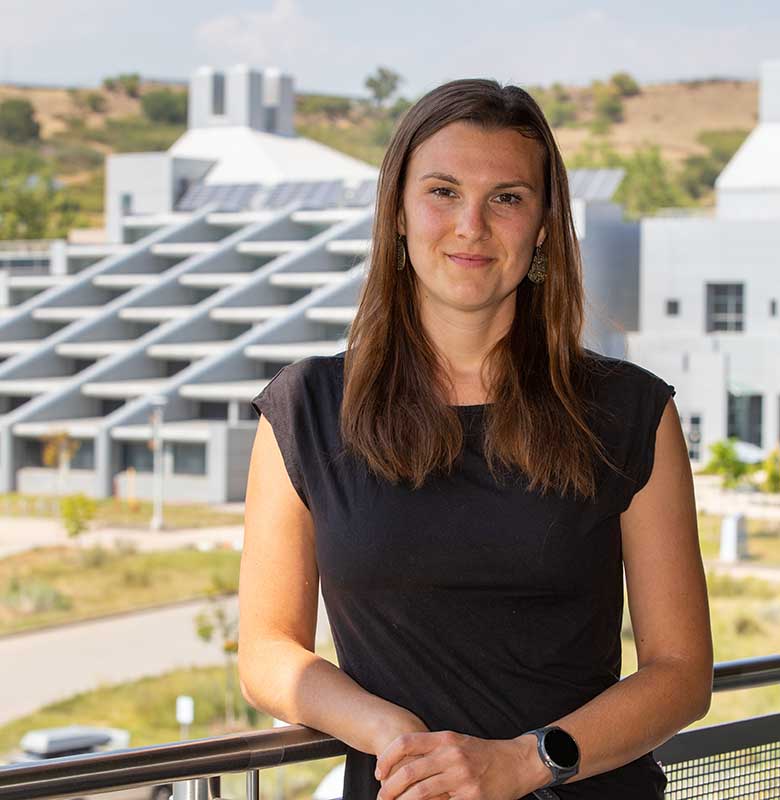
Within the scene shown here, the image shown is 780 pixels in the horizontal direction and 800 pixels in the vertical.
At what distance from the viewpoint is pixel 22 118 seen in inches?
2373

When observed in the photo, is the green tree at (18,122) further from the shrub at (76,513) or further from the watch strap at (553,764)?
the watch strap at (553,764)

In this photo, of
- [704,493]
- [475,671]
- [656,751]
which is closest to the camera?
[475,671]

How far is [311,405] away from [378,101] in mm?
66045

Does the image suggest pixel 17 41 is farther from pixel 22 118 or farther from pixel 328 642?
pixel 328 642

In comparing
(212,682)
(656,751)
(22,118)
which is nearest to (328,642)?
(212,682)

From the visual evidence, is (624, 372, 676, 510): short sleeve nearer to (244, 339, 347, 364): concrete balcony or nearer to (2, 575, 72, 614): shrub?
(2, 575, 72, 614): shrub

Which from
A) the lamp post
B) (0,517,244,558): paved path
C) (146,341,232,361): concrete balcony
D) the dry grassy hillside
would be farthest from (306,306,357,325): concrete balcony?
the dry grassy hillside

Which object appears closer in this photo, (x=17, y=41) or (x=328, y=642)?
(x=328, y=642)

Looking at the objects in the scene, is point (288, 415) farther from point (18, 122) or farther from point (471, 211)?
point (18, 122)

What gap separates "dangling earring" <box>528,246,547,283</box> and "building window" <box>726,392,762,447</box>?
27.9 metres

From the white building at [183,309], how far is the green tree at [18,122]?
22.3 m

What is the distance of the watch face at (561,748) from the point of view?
1.07 metres

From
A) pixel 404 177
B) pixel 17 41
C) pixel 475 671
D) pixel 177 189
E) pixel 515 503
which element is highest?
pixel 17 41

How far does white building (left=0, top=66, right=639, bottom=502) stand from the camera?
28.4 meters
